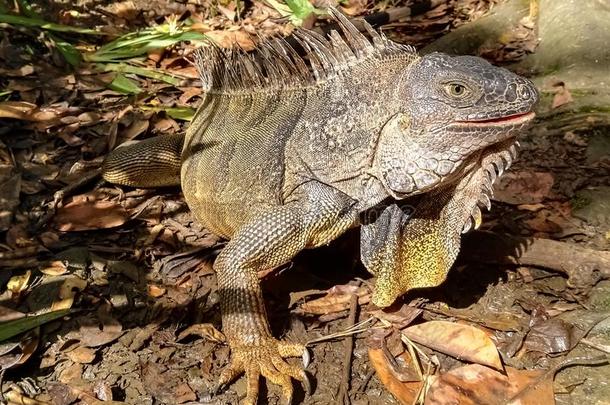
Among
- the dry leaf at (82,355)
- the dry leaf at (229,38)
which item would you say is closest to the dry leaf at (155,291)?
the dry leaf at (82,355)

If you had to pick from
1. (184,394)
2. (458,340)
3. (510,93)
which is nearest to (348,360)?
(458,340)

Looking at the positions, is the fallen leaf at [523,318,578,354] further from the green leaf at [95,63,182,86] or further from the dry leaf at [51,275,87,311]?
the green leaf at [95,63,182,86]

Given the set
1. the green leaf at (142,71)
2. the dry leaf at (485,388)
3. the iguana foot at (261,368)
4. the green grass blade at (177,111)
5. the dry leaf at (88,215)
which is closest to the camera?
the dry leaf at (485,388)

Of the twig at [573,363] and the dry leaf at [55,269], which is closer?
the twig at [573,363]

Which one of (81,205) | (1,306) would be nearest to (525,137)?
(81,205)

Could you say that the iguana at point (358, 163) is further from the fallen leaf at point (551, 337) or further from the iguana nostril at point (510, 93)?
the fallen leaf at point (551, 337)
